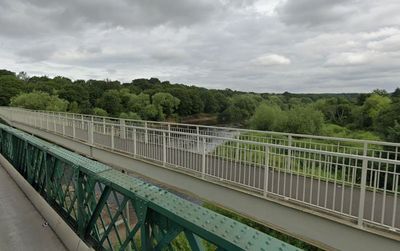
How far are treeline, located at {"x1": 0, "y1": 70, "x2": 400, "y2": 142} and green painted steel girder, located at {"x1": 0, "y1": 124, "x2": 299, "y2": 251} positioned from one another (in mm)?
30866

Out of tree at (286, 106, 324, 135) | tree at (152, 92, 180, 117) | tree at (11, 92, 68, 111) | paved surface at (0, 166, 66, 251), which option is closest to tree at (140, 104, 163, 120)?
tree at (152, 92, 180, 117)

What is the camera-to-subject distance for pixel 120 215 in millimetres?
2531

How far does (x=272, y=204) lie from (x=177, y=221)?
436 cm

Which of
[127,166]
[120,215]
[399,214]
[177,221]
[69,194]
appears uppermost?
[177,221]

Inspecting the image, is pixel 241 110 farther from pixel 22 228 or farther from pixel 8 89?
pixel 22 228

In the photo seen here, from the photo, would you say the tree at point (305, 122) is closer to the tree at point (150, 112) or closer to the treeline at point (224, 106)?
the treeline at point (224, 106)

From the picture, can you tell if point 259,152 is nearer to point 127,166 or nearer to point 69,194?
point 69,194

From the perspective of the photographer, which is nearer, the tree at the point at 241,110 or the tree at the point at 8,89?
the tree at the point at 8,89

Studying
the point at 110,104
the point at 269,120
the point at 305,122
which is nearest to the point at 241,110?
the point at 269,120

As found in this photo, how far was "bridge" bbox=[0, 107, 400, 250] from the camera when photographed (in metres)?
4.67

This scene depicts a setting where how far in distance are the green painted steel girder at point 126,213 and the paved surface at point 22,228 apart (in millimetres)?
266

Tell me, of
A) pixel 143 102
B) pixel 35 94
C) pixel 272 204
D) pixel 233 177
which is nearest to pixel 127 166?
pixel 233 177

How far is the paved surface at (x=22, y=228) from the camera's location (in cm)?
344

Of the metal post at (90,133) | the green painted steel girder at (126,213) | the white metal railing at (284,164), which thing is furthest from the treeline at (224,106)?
the green painted steel girder at (126,213)
